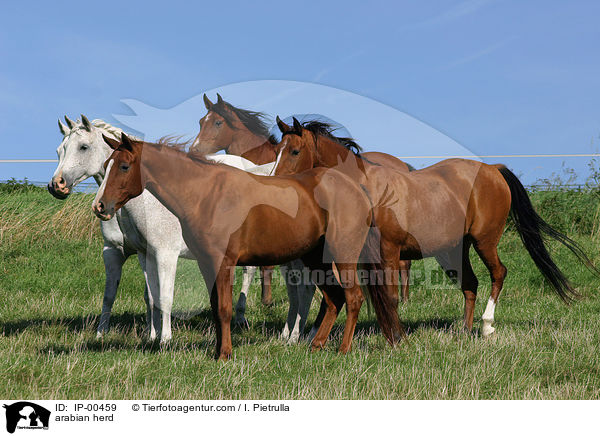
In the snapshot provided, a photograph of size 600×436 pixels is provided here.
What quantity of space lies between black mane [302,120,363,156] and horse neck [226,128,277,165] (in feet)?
8.33

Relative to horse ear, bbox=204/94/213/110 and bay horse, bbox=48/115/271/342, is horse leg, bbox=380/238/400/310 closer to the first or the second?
bay horse, bbox=48/115/271/342

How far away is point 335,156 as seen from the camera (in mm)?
6125

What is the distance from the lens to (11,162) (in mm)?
14883

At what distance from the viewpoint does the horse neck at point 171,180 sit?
4.84 metres

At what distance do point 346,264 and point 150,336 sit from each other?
8.11 ft

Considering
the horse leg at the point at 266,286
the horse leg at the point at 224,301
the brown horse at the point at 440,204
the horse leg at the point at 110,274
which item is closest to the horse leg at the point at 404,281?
the brown horse at the point at 440,204

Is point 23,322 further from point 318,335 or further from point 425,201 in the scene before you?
point 425,201

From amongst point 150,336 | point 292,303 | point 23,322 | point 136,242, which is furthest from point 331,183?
point 23,322

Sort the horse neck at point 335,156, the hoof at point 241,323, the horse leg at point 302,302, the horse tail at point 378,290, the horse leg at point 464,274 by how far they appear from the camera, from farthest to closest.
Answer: the hoof at point 241,323, the horse leg at point 464,274, the horse leg at point 302,302, the horse neck at point 335,156, the horse tail at point 378,290

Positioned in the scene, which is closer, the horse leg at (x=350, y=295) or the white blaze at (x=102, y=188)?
the white blaze at (x=102, y=188)

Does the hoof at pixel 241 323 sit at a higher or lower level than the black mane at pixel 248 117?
lower

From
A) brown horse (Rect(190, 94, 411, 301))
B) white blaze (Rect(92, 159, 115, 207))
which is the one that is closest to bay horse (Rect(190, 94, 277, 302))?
brown horse (Rect(190, 94, 411, 301))

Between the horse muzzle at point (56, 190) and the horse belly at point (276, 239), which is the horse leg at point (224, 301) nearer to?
the horse belly at point (276, 239)
